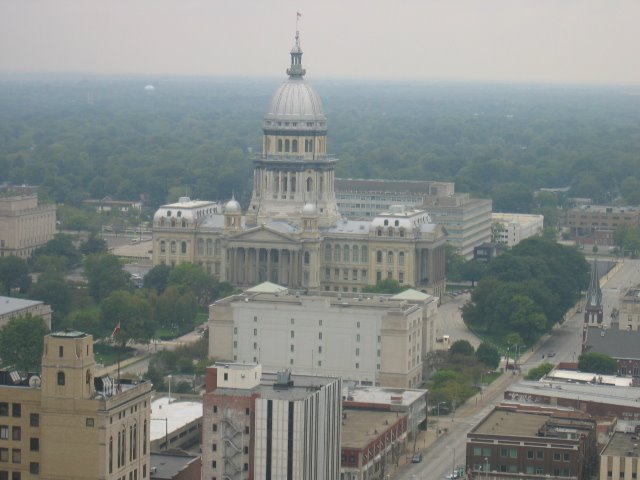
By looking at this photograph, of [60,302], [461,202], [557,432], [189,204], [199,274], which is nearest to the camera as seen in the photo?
[557,432]

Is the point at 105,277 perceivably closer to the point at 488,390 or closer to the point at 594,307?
Result: the point at 594,307

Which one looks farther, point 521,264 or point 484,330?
point 521,264

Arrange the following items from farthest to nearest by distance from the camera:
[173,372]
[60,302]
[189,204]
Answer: [189,204] → [60,302] → [173,372]

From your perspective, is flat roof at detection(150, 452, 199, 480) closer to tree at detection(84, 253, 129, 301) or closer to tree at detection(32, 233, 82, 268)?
tree at detection(84, 253, 129, 301)

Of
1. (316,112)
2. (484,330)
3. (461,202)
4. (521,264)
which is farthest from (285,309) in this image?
(461,202)

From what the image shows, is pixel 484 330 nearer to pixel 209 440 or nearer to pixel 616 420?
pixel 616 420

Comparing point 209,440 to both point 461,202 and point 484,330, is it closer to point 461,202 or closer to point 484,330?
point 484,330

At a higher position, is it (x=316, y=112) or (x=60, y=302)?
(x=316, y=112)

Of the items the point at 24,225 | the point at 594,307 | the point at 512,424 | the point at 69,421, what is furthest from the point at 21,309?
the point at 69,421
